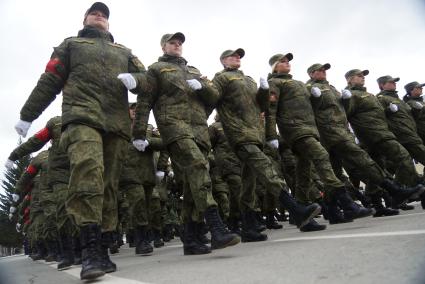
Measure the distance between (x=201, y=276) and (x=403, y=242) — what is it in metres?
1.30

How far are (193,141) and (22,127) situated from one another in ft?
5.39

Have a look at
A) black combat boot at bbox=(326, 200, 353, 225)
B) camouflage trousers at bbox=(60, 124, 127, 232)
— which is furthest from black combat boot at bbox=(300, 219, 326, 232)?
camouflage trousers at bbox=(60, 124, 127, 232)

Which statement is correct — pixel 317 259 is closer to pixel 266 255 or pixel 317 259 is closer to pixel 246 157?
pixel 266 255

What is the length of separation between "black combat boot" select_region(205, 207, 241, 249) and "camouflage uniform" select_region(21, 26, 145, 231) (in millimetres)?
928

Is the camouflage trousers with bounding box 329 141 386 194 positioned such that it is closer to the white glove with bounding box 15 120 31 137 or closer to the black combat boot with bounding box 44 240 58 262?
the white glove with bounding box 15 120 31 137

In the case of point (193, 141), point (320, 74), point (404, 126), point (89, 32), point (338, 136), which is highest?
point (320, 74)

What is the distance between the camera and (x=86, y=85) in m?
3.79

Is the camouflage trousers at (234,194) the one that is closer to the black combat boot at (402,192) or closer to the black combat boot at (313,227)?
the black combat boot at (313,227)

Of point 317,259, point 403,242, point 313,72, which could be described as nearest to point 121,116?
point 317,259

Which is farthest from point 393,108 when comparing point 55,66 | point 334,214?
point 55,66

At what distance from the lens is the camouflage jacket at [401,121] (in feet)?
22.9

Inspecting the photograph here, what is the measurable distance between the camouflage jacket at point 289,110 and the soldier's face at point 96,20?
232 centimetres

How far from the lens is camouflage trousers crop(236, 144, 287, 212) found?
450 cm

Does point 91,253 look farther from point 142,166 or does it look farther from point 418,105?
point 418,105
